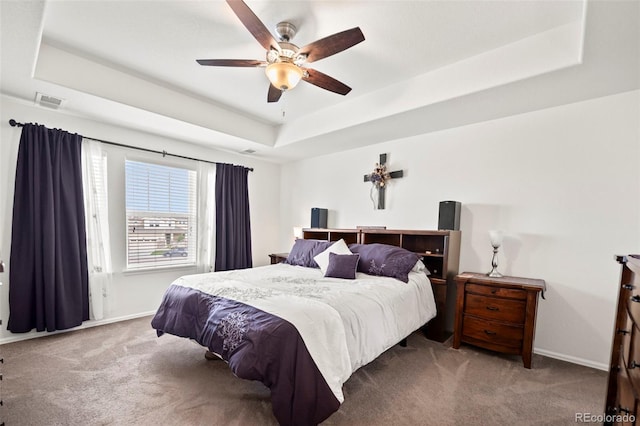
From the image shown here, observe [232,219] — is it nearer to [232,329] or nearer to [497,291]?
[232,329]

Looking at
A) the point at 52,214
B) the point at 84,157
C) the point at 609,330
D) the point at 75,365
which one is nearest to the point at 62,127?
the point at 84,157

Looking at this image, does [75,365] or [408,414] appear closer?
[408,414]

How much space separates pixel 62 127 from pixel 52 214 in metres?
0.99

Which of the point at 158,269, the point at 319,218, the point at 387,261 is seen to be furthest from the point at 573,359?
the point at 158,269

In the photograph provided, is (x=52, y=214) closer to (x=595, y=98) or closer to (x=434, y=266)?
(x=434, y=266)

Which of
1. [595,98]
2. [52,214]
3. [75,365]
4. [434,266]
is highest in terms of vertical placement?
[595,98]

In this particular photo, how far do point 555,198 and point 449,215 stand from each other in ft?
3.13

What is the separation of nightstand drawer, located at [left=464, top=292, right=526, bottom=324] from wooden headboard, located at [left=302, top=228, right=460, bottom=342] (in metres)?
0.31

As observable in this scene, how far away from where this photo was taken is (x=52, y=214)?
296 cm

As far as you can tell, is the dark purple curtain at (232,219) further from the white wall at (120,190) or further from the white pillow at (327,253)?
the white pillow at (327,253)

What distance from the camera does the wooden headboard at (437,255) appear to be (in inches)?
121

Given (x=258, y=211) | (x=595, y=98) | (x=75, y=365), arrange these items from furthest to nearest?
(x=258, y=211) < (x=595, y=98) < (x=75, y=365)

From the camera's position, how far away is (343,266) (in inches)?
119

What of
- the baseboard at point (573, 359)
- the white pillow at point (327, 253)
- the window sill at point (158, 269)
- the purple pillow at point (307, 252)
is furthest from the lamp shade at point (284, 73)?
the baseboard at point (573, 359)
